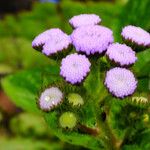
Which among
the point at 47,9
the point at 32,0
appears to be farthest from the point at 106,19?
the point at 32,0

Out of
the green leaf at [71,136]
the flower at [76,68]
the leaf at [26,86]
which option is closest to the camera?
the flower at [76,68]

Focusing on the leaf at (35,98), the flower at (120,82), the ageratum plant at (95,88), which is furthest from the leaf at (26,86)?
the flower at (120,82)

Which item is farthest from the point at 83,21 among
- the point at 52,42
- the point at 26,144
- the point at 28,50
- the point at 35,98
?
the point at 28,50

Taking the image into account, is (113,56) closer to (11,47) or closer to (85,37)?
(85,37)

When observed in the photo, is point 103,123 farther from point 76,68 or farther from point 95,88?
point 76,68

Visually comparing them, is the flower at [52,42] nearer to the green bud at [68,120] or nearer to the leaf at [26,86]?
the green bud at [68,120]

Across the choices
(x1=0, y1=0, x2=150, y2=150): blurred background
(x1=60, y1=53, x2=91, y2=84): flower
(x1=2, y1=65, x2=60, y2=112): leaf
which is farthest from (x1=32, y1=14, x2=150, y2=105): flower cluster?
(x1=0, y1=0, x2=150, y2=150): blurred background

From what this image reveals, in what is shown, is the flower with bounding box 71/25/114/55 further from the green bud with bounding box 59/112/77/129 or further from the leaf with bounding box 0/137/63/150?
the leaf with bounding box 0/137/63/150
